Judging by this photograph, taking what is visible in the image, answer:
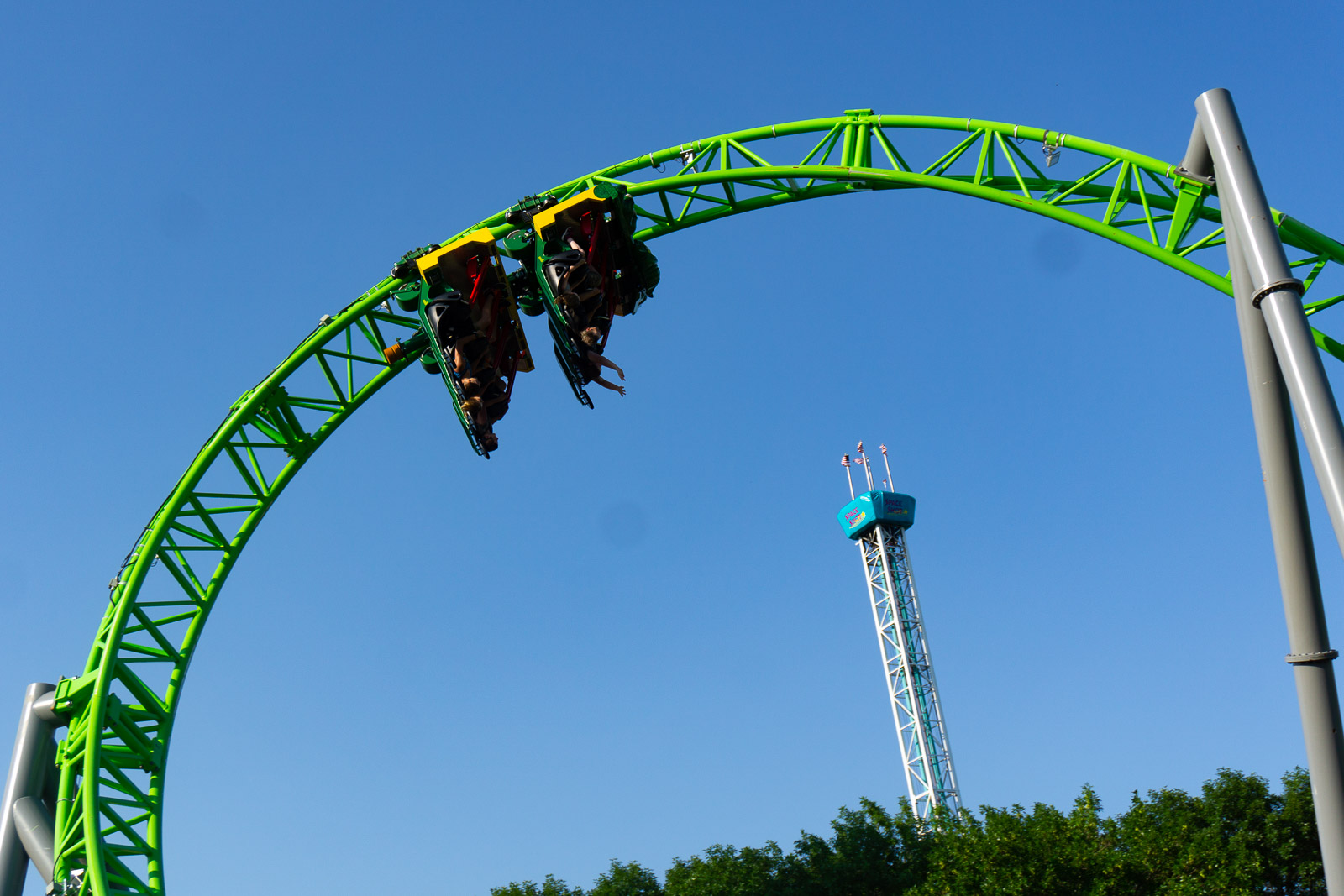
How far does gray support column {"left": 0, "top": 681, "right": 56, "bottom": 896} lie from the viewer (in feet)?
44.9

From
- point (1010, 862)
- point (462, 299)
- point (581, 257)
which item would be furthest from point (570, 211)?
point (1010, 862)

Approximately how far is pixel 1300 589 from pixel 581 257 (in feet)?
26.6

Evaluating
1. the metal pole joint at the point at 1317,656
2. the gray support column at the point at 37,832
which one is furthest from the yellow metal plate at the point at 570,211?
the gray support column at the point at 37,832

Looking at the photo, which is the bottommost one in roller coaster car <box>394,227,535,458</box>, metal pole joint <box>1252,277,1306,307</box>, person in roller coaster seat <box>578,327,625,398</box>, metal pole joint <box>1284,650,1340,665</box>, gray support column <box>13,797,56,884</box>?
metal pole joint <box>1284,650,1340,665</box>

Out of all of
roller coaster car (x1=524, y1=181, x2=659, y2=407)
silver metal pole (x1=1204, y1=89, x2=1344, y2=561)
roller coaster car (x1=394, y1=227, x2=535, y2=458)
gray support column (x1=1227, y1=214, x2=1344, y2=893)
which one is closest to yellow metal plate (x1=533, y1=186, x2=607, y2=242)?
roller coaster car (x1=524, y1=181, x2=659, y2=407)

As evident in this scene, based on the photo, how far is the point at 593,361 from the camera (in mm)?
12617

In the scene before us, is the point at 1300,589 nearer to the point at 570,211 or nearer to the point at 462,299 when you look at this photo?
the point at 570,211

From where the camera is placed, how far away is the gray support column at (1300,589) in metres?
6.08

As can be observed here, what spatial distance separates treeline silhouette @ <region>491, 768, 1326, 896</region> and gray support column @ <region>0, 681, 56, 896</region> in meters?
13.6

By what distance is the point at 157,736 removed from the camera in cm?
1428

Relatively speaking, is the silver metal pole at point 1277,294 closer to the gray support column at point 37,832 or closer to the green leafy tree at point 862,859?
the gray support column at point 37,832

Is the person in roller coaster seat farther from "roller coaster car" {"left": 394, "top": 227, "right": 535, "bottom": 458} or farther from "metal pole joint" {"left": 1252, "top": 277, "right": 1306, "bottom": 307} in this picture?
"metal pole joint" {"left": 1252, "top": 277, "right": 1306, "bottom": 307}

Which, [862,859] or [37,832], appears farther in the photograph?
[862,859]

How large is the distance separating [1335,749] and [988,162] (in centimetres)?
687
